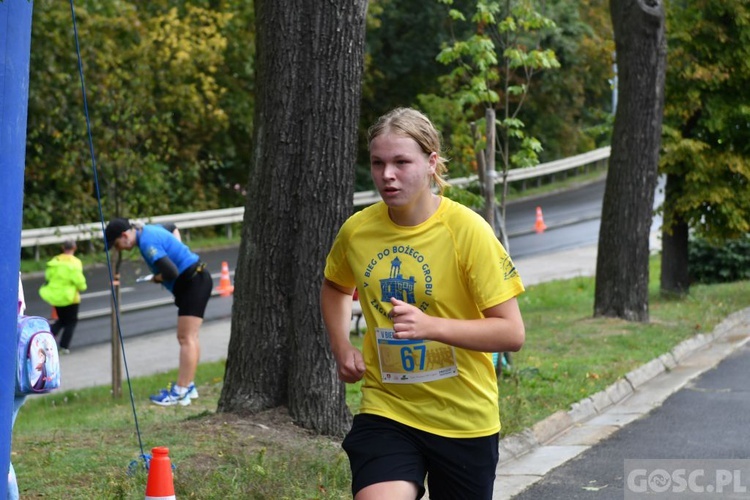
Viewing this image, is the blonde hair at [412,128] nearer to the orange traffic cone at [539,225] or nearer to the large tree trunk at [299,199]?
the large tree trunk at [299,199]

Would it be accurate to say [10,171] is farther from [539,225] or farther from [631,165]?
[539,225]

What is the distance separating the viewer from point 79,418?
1094 cm

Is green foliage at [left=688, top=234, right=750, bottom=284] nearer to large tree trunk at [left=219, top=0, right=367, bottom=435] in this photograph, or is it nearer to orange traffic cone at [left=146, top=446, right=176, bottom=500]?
large tree trunk at [left=219, top=0, right=367, bottom=435]

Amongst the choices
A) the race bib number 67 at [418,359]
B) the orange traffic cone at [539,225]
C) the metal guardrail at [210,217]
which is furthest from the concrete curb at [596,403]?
the orange traffic cone at [539,225]

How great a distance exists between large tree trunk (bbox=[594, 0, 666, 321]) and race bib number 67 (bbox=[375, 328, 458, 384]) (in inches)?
463

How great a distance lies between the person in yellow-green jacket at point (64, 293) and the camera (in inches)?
723

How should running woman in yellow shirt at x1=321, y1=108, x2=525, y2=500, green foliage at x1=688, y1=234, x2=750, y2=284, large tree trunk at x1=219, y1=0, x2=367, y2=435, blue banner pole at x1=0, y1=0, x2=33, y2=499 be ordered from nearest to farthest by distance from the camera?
running woman in yellow shirt at x1=321, y1=108, x2=525, y2=500 < blue banner pole at x1=0, y1=0, x2=33, y2=499 < large tree trunk at x1=219, y1=0, x2=367, y2=435 < green foliage at x1=688, y1=234, x2=750, y2=284

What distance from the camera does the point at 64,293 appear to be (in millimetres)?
18453

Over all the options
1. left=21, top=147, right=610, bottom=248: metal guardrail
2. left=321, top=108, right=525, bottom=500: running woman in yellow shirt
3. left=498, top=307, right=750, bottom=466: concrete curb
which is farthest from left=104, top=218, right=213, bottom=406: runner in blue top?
left=321, top=108, right=525, bottom=500: running woman in yellow shirt

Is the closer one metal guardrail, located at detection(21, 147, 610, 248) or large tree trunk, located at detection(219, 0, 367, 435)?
large tree trunk, located at detection(219, 0, 367, 435)

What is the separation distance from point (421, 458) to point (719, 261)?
20977 millimetres

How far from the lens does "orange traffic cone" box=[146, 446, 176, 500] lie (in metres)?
4.95

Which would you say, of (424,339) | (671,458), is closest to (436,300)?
(424,339)

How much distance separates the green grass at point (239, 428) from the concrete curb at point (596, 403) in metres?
0.08
